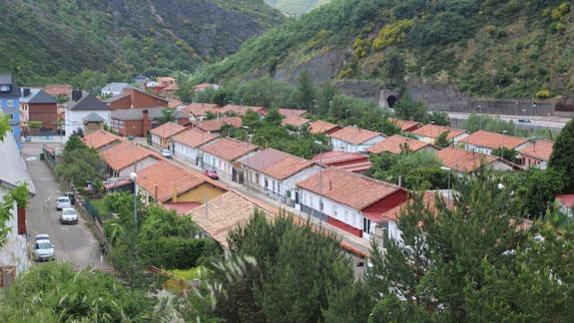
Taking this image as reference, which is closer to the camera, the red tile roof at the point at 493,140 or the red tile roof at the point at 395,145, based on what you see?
the red tile roof at the point at 395,145

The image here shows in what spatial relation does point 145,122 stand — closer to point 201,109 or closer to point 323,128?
point 201,109

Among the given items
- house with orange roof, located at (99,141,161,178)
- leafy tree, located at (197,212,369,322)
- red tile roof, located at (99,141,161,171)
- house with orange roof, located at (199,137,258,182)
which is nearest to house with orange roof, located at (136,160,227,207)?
house with orange roof, located at (99,141,161,178)

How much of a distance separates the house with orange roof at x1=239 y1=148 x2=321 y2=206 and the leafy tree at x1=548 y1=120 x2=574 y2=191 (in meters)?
11.2

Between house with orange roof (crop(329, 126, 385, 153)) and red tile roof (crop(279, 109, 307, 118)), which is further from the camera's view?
red tile roof (crop(279, 109, 307, 118))

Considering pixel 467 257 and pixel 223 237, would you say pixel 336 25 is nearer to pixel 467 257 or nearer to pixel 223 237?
pixel 223 237

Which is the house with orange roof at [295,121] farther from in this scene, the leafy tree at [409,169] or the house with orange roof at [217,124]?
the leafy tree at [409,169]

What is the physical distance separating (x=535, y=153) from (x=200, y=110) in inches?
1708

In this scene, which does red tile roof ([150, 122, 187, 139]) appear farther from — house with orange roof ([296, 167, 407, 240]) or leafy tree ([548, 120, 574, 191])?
leafy tree ([548, 120, 574, 191])

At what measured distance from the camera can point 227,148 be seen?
1882 inches

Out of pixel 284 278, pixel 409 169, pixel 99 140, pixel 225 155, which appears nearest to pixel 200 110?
pixel 99 140

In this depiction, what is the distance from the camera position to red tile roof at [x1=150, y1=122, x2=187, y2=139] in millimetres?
59159

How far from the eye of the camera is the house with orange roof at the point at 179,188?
1201 inches

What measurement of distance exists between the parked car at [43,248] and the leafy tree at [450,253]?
1305cm

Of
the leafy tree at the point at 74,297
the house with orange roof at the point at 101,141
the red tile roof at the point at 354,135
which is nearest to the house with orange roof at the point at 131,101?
the house with orange roof at the point at 101,141
